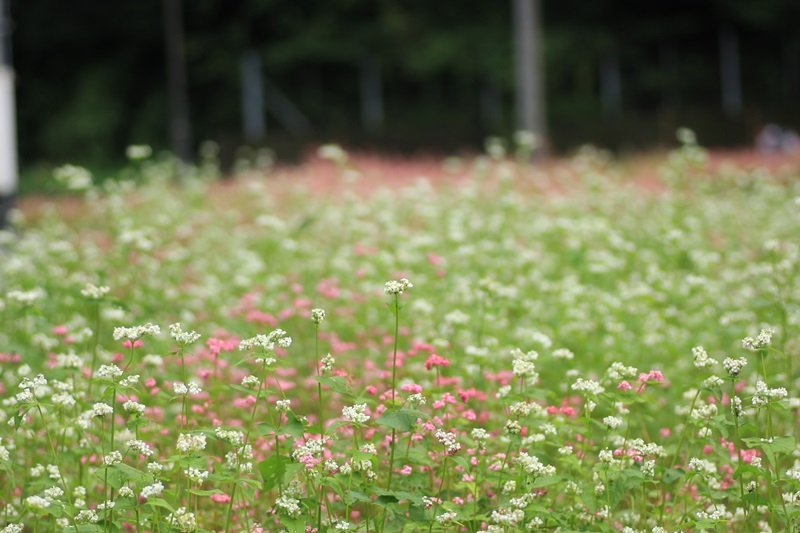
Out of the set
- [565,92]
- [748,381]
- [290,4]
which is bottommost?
[748,381]

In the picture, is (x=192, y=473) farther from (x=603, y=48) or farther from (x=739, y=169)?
(x=603, y=48)

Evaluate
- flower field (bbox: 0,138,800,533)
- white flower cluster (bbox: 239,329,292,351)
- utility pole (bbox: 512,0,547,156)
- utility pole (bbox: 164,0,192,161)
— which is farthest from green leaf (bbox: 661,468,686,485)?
utility pole (bbox: 164,0,192,161)

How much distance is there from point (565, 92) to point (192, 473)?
26.0 meters

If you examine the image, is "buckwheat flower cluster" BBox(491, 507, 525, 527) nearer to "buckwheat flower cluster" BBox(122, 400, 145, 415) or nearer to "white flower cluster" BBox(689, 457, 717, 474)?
"white flower cluster" BBox(689, 457, 717, 474)

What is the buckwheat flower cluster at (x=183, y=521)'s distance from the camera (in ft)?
8.10

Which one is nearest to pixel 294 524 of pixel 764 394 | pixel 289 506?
pixel 289 506

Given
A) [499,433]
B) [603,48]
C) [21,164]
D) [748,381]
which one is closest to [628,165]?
[748,381]

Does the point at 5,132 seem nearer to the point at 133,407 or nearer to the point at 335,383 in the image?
the point at 133,407

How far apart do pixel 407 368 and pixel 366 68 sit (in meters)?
26.1

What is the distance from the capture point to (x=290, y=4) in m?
31.5

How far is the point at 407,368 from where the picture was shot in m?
3.98

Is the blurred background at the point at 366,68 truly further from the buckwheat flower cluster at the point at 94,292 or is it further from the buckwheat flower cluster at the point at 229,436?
the buckwheat flower cluster at the point at 229,436

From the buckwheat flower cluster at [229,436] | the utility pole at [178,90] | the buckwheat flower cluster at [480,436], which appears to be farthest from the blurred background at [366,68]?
the buckwheat flower cluster at [229,436]

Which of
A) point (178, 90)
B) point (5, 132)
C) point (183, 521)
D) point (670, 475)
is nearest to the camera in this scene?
point (183, 521)
